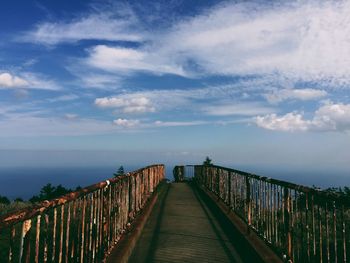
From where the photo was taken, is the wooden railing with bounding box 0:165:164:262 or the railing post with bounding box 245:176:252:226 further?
the railing post with bounding box 245:176:252:226

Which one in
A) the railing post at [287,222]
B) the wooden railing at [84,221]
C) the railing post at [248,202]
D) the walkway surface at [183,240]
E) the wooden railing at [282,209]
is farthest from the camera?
the railing post at [248,202]

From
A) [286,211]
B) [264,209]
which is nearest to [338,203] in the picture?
[286,211]

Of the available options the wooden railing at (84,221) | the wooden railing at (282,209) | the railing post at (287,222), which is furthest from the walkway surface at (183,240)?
the railing post at (287,222)

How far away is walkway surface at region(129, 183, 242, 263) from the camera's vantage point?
6293 millimetres

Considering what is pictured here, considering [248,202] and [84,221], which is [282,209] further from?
[84,221]

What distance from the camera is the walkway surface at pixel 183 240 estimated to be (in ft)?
20.6

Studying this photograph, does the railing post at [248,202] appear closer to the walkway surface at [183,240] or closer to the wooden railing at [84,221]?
the walkway surface at [183,240]

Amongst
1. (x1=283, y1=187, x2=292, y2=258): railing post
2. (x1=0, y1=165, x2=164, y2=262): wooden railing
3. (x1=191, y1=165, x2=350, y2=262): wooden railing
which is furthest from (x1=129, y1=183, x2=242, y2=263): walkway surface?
(x1=283, y1=187, x2=292, y2=258): railing post

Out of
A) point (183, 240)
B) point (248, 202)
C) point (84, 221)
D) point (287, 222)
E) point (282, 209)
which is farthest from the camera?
point (248, 202)

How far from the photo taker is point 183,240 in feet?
24.4

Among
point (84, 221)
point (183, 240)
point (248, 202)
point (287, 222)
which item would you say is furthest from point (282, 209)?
point (84, 221)

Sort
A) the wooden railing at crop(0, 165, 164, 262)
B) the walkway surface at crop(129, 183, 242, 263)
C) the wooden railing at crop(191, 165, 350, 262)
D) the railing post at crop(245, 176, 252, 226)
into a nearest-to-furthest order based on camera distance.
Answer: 1. the wooden railing at crop(0, 165, 164, 262)
2. the wooden railing at crop(191, 165, 350, 262)
3. the walkway surface at crop(129, 183, 242, 263)
4. the railing post at crop(245, 176, 252, 226)

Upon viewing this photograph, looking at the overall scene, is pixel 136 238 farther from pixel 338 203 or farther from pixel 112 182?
pixel 338 203

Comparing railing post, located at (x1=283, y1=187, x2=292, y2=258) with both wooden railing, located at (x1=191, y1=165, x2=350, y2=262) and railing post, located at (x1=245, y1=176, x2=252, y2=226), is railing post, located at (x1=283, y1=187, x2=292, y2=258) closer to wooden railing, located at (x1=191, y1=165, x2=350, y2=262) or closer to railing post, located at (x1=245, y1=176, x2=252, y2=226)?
wooden railing, located at (x1=191, y1=165, x2=350, y2=262)
